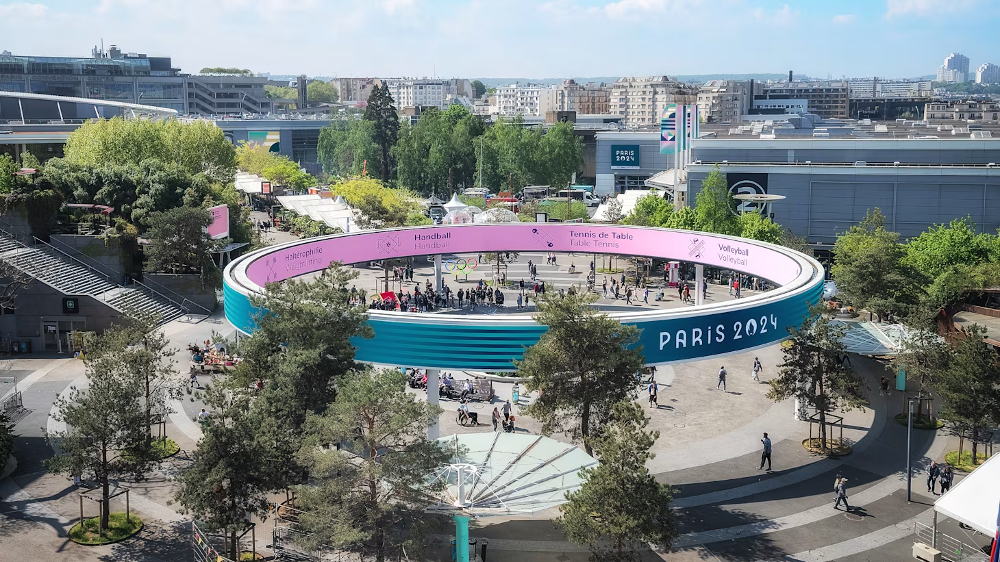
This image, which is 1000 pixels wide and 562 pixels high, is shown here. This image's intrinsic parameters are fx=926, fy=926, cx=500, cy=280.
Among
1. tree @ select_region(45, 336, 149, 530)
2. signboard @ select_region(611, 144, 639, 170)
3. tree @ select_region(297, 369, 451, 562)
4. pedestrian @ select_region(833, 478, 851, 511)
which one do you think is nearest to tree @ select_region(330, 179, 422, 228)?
signboard @ select_region(611, 144, 639, 170)

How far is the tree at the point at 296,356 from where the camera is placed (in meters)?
26.3

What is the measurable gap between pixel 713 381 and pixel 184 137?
169 feet

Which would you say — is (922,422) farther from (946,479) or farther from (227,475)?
(227,475)

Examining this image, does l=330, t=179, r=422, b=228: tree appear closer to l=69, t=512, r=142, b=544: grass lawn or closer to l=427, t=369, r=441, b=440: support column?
l=427, t=369, r=441, b=440: support column

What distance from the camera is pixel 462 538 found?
994 inches

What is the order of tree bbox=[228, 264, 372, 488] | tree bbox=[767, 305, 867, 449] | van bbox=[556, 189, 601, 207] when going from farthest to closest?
1. van bbox=[556, 189, 601, 207]
2. tree bbox=[767, 305, 867, 449]
3. tree bbox=[228, 264, 372, 488]

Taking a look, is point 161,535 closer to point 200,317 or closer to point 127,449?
point 127,449

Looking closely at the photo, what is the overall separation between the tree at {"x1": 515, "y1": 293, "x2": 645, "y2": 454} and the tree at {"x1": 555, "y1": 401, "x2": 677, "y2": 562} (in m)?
4.83

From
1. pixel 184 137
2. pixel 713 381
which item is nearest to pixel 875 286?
pixel 713 381

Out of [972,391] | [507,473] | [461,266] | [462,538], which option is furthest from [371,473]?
[461,266]

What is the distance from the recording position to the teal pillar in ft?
82.4

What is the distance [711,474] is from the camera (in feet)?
107

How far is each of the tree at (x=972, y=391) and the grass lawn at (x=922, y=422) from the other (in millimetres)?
4417

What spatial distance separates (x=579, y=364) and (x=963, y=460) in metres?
15.5
